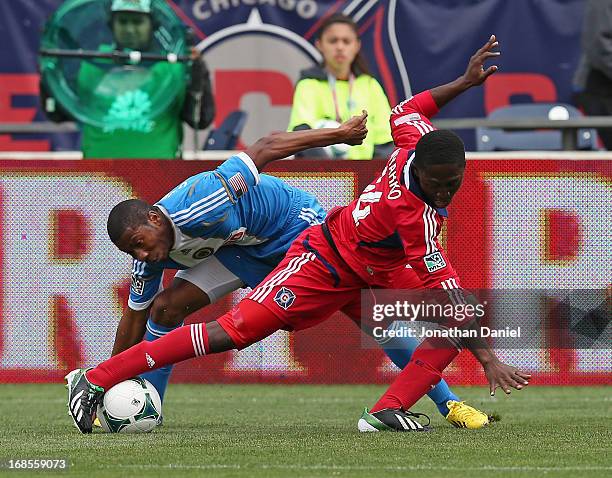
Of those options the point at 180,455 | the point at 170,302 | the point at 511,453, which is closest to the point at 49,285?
the point at 170,302

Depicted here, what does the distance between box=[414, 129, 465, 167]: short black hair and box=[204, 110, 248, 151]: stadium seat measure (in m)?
4.41

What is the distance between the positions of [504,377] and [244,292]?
3.50 m

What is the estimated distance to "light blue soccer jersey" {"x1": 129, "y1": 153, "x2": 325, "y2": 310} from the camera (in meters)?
7.30

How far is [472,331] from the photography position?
702 cm

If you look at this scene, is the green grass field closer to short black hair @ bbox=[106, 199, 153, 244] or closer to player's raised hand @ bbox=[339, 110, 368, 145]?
short black hair @ bbox=[106, 199, 153, 244]

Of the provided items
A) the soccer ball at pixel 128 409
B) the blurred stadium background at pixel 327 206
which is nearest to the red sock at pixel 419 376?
the soccer ball at pixel 128 409

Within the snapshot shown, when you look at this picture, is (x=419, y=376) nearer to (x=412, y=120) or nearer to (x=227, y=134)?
(x=412, y=120)

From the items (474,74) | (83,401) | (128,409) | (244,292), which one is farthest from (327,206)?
(83,401)

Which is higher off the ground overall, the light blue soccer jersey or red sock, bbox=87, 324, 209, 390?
the light blue soccer jersey

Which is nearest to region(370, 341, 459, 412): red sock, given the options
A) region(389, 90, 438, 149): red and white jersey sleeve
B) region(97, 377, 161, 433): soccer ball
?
region(389, 90, 438, 149): red and white jersey sleeve

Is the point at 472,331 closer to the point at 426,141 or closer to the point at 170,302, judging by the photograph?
the point at 426,141

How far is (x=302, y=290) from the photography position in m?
7.35

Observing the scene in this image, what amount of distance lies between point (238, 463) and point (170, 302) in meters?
1.99

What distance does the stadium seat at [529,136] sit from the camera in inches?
441
